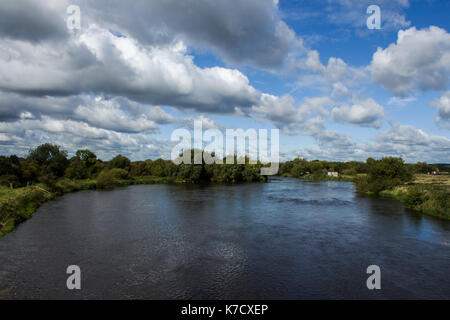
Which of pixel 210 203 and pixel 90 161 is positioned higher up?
pixel 90 161

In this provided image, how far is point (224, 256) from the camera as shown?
16.2 metres

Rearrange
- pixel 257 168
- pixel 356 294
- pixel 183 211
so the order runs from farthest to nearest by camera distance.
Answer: pixel 257 168, pixel 183 211, pixel 356 294

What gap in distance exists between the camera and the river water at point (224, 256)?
12094 mm

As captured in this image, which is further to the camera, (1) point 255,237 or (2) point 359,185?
(2) point 359,185

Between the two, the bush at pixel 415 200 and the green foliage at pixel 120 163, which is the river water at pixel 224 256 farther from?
the green foliage at pixel 120 163

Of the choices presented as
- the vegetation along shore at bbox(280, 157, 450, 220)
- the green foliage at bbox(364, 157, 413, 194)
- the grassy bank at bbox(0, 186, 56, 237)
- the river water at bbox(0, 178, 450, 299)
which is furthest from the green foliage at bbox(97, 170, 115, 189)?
the green foliage at bbox(364, 157, 413, 194)

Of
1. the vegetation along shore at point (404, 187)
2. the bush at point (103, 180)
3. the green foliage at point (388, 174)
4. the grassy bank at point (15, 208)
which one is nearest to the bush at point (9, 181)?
the grassy bank at point (15, 208)

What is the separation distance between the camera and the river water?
12.1m

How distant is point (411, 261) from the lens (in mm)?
15945

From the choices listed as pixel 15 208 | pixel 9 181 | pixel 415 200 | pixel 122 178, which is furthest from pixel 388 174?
pixel 122 178
